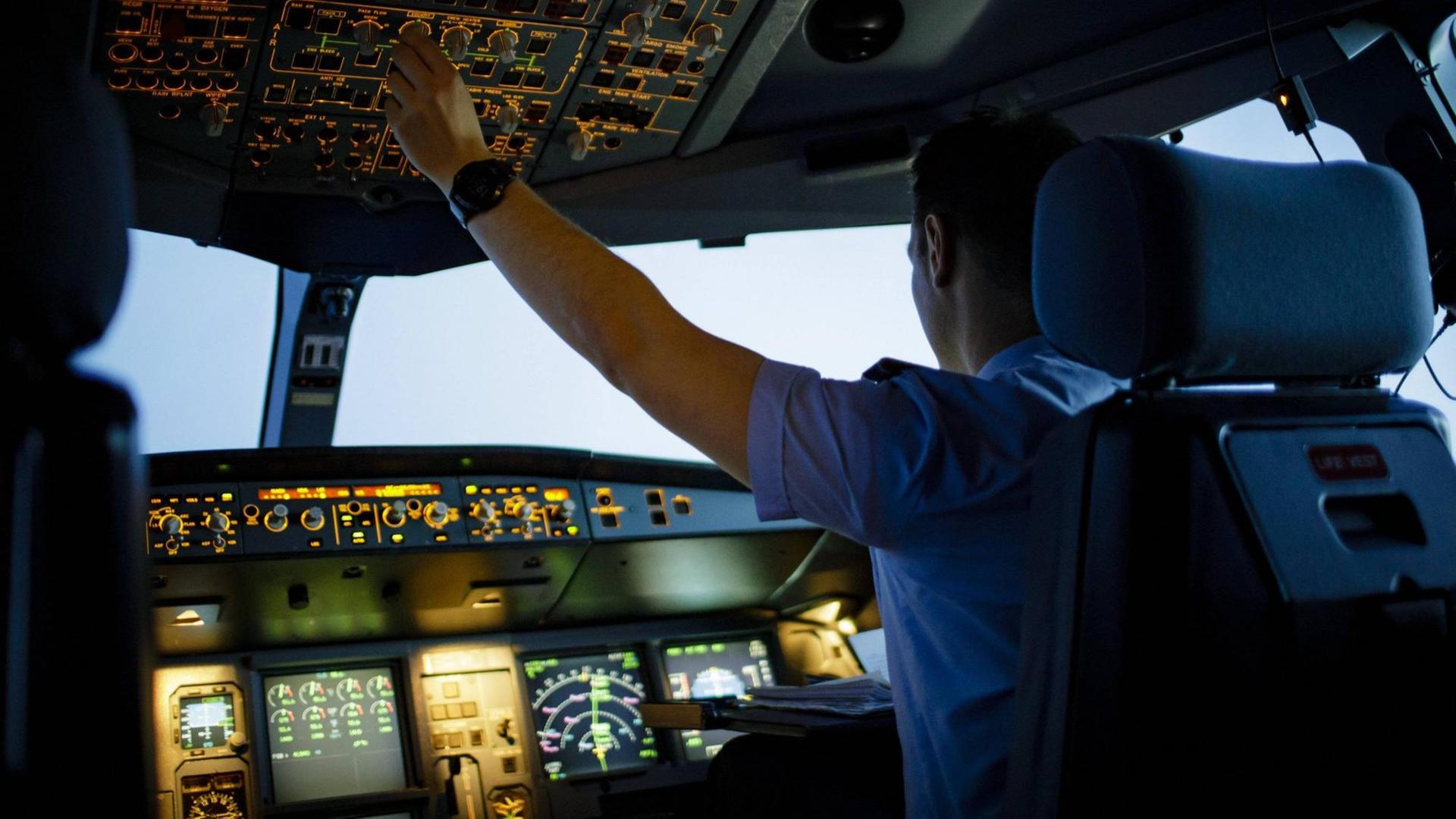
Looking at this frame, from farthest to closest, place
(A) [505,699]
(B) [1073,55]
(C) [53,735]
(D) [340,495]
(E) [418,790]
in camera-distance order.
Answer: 1. (A) [505,699]
2. (E) [418,790]
3. (D) [340,495]
4. (B) [1073,55]
5. (C) [53,735]

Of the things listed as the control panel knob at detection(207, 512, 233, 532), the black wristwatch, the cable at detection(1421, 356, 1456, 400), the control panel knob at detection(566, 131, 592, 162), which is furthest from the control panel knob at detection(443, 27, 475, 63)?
the cable at detection(1421, 356, 1456, 400)

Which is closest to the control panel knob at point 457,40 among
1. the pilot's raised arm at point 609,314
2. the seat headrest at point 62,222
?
the pilot's raised arm at point 609,314

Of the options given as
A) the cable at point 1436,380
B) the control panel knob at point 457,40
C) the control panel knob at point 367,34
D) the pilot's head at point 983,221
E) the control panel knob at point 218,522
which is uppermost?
the control panel knob at point 367,34

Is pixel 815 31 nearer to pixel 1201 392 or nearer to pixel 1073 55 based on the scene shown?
pixel 1073 55

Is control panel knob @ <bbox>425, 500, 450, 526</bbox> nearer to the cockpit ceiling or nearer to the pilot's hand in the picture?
the cockpit ceiling

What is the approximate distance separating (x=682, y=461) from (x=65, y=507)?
8.11 feet

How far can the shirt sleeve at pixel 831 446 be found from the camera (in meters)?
1.14

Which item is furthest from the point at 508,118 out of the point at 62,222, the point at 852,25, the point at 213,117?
the point at 62,222

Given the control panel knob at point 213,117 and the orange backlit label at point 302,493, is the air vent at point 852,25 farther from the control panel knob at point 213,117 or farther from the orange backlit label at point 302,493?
the orange backlit label at point 302,493

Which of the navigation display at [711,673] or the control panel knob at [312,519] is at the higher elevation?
the control panel knob at [312,519]

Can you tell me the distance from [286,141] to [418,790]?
1.49 metres

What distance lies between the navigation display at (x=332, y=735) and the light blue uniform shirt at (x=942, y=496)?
1.92 metres

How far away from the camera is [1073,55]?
7.59ft

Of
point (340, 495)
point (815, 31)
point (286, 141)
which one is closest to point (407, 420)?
point (340, 495)
